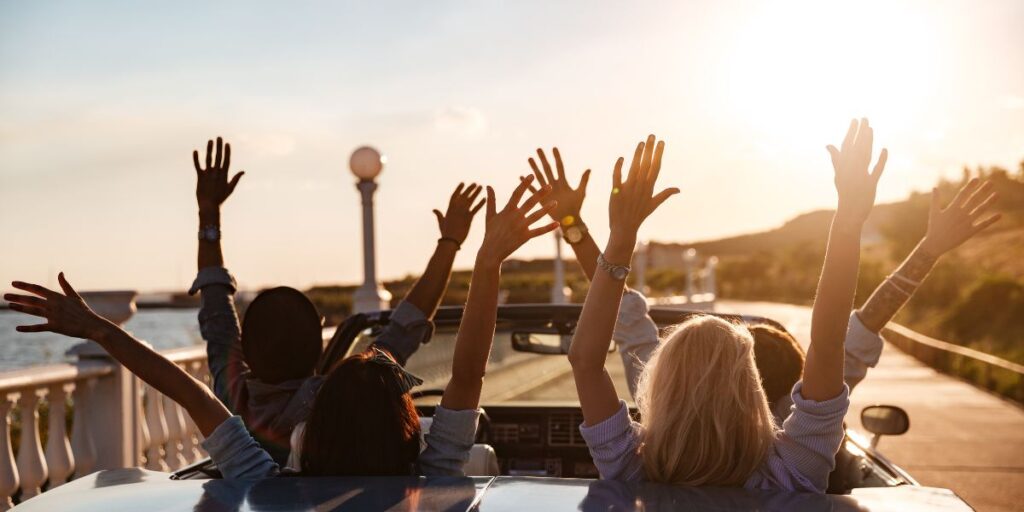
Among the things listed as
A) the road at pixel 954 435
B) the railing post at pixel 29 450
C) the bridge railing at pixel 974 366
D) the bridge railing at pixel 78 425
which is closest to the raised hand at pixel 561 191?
the road at pixel 954 435

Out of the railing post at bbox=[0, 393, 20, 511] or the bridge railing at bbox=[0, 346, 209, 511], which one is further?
the bridge railing at bbox=[0, 346, 209, 511]

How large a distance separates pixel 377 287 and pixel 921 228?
5488cm

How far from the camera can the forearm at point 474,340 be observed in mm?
2729

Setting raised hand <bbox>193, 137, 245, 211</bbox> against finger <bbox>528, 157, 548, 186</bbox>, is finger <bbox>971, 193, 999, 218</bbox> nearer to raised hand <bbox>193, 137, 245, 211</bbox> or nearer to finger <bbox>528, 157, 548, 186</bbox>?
finger <bbox>528, 157, 548, 186</bbox>

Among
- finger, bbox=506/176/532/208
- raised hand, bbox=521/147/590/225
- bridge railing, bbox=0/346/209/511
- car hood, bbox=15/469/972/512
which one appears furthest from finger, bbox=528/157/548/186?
bridge railing, bbox=0/346/209/511

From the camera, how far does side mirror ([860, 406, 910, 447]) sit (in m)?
4.17

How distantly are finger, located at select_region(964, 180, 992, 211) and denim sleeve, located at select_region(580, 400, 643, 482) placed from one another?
1575mm

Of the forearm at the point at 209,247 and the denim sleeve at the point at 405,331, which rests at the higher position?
the forearm at the point at 209,247

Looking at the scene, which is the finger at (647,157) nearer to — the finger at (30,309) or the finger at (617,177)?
the finger at (617,177)

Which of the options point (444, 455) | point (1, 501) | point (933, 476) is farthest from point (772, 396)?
point (933, 476)

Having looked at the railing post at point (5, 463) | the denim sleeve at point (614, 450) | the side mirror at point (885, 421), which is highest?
the denim sleeve at point (614, 450)

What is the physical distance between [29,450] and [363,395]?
4.44m

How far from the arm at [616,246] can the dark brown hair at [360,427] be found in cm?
44

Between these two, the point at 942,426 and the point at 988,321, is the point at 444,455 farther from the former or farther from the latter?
the point at 988,321
